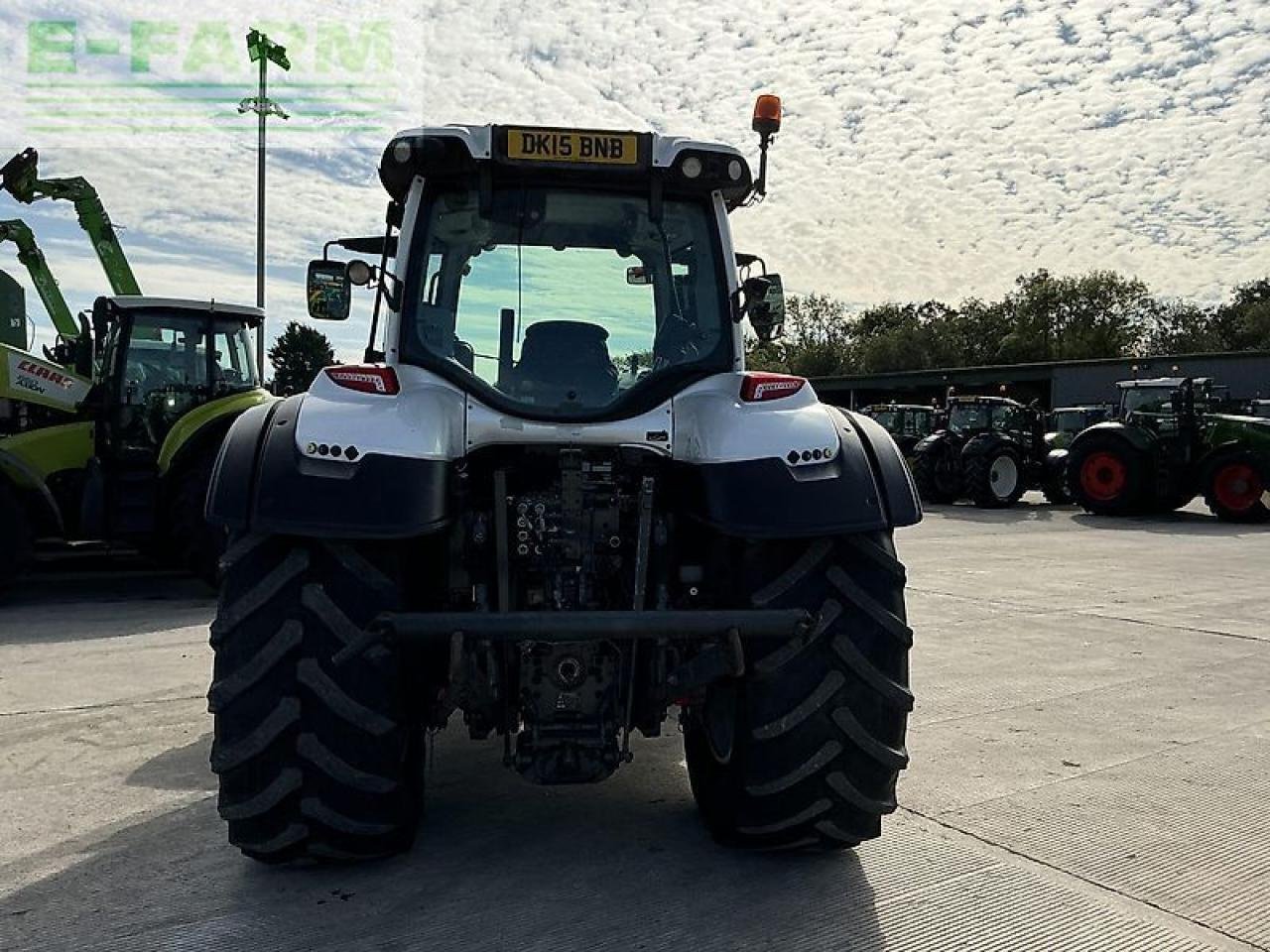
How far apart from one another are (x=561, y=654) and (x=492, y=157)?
158cm

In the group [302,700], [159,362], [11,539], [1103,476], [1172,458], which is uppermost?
[159,362]

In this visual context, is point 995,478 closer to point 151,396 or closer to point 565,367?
point 151,396

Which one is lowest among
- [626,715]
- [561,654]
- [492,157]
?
[626,715]

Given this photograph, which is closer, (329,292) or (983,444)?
(329,292)

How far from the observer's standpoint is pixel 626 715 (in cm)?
315

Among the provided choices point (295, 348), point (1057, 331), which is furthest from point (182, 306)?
point (1057, 331)

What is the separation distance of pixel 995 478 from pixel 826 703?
58.0 ft

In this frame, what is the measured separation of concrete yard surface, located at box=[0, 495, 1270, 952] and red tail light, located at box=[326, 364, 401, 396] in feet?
4.59

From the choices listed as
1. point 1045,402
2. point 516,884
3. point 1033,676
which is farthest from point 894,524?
point 1045,402

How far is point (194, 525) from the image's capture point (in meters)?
8.45

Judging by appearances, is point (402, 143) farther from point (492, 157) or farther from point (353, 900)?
point (353, 900)

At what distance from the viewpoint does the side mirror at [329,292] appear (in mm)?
3713

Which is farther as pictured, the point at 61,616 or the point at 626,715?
the point at 61,616

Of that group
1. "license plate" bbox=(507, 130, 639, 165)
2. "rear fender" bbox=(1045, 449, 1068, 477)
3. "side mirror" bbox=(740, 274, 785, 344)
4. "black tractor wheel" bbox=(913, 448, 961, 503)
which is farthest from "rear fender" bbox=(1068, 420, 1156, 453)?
"license plate" bbox=(507, 130, 639, 165)
